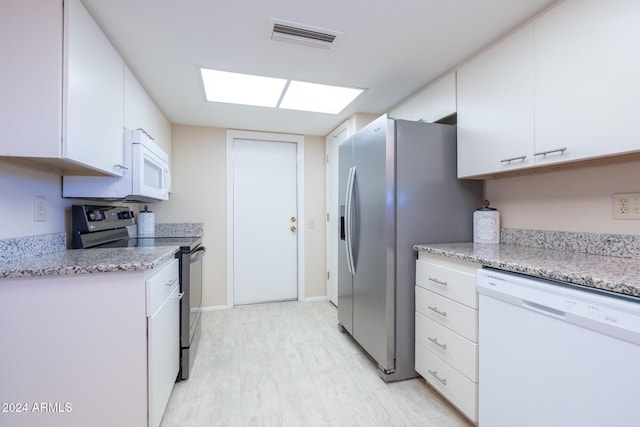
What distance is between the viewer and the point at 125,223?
244cm

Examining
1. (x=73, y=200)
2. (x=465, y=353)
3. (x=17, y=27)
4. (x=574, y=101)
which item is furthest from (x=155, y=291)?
(x=574, y=101)

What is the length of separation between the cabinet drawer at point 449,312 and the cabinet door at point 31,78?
198 cm

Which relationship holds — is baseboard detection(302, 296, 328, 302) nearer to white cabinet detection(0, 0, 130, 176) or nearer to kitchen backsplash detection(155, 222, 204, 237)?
kitchen backsplash detection(155, 222, 204, 237)

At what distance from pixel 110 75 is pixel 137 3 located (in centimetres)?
46

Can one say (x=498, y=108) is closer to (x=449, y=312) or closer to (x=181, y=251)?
(x=449, y=312)

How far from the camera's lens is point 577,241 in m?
1.52

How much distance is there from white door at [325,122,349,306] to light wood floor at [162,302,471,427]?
816mm

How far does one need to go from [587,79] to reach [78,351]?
241 cm

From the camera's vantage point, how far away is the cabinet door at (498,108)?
1502 mm

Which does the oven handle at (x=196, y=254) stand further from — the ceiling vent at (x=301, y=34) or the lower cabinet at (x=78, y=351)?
the ceiling vent at (x=301, y=34)

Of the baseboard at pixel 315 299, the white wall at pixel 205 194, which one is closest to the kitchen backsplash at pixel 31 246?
the white wall at pixel 205 194

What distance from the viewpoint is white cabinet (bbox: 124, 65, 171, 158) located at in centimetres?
190

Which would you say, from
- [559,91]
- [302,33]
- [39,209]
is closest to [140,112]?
[39,209]

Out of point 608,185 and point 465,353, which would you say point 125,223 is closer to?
point 465,353
